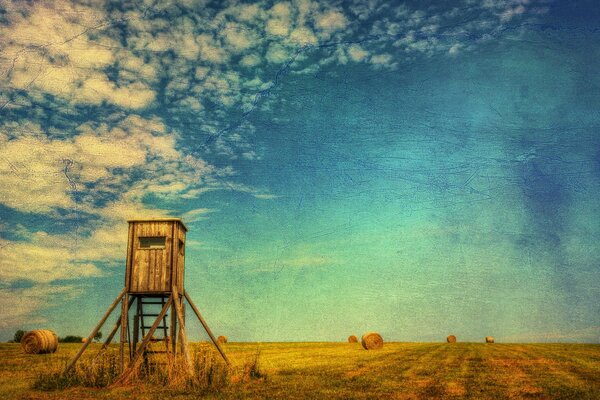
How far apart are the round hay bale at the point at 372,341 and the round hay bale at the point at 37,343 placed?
21323 millimetres

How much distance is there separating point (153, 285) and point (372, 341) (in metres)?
23.3

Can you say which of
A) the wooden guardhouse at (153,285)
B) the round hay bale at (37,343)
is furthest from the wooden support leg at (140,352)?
the round hay bale at (37,343)

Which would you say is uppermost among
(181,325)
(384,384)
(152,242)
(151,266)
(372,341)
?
(152,242)

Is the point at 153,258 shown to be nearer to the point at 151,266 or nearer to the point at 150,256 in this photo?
the point at 150,256

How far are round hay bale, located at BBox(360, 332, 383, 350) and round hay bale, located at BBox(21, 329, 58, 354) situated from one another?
70.0 ft

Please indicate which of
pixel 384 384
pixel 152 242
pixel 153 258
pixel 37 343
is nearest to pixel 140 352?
pixel 153 258

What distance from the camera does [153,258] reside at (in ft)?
58.2

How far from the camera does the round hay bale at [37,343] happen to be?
2962cm

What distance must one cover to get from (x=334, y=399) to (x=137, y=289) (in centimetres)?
868

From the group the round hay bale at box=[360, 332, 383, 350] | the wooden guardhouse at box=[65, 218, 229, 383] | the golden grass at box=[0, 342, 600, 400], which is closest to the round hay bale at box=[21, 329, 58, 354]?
the golden grass at box=[0, 342, 600, 400]

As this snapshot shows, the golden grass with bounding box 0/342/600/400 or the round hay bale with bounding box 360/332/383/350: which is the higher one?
the round hay bale with bounding box 360/332/383/350

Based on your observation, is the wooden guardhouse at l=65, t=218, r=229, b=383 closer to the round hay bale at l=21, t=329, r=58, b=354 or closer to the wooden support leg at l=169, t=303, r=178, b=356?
the wooden support leg at l=169, t=303, r=178, b=356

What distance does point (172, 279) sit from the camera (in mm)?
17562

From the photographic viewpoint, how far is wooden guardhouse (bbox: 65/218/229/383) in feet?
57.3
